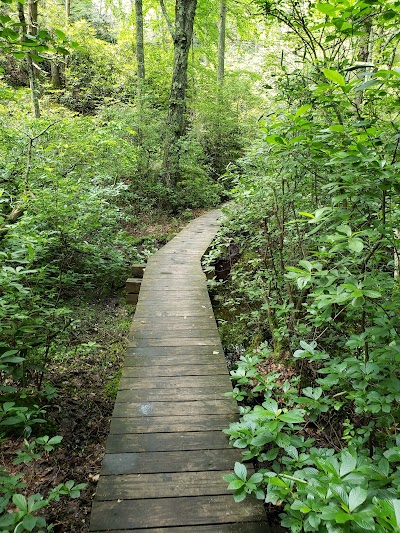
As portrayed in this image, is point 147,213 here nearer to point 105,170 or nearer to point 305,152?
point 105,170

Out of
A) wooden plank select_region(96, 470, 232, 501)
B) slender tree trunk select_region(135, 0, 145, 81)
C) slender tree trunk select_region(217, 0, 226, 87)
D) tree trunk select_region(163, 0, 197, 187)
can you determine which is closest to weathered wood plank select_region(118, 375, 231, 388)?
wooden plank select_region(96, 470, 232, 501)

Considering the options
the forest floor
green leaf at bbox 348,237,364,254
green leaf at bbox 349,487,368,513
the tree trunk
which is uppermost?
the tree trunk

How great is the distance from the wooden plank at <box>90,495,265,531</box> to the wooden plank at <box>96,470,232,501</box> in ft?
0.13

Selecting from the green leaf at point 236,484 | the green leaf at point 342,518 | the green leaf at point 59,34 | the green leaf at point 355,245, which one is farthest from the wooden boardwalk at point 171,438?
the green leaf at point 59,34

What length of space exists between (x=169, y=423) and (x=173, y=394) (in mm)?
359

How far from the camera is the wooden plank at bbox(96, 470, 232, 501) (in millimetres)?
2242

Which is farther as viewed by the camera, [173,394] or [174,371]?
[174,371]

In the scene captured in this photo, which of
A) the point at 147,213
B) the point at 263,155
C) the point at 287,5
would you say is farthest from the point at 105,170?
the point at 287,5

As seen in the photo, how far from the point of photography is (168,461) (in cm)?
250

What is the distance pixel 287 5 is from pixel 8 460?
17.3ft

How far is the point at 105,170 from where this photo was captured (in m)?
8.70

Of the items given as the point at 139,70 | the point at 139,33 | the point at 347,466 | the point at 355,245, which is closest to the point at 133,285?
the point at 355,245

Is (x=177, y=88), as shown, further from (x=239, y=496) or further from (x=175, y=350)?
(x=239, y=496)

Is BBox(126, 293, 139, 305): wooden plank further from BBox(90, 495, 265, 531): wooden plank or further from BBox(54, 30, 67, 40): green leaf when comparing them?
BBox(54, 30, 67, 40): green leaf
